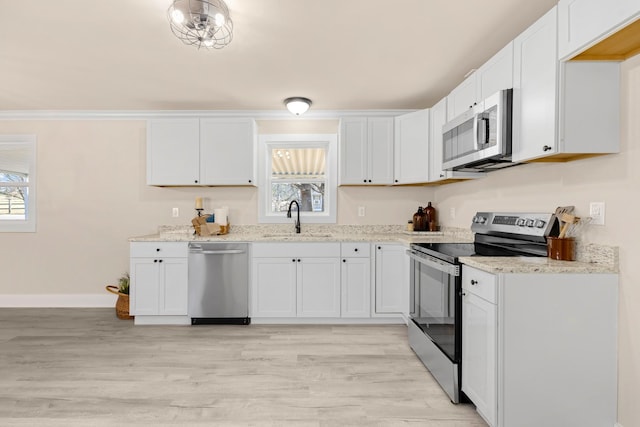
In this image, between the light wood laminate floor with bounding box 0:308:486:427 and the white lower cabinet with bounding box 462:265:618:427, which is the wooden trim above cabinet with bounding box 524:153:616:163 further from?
the light wood laminate floor with bounding box 0:308:486:427

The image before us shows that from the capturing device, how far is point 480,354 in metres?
1.86

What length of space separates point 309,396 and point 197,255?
1.87 meters

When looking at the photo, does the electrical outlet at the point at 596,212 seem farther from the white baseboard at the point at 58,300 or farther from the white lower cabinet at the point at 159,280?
the white baseboard at the point at 58,300

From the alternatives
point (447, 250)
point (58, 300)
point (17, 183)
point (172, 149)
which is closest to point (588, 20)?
point (447, 250)

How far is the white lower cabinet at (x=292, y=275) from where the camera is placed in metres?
3.49

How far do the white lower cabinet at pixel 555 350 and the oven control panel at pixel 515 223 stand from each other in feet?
1.66

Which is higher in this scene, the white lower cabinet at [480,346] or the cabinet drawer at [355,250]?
the cabinet drawer at [355,250]

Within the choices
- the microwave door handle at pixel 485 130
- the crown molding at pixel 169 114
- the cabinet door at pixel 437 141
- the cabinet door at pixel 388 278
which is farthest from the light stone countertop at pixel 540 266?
the crown molding at pixel 169 114

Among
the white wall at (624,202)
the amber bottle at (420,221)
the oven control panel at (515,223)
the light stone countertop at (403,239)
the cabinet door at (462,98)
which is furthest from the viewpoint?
the amber bottle at (420,221)

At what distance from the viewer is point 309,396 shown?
85.7 inches

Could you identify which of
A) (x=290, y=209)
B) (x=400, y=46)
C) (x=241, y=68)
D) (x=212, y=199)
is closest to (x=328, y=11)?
(x=400, y=46)

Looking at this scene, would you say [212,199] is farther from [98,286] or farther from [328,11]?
[328,11]

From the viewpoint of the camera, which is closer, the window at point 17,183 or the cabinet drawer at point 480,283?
the cabinet drawer at point 480,283

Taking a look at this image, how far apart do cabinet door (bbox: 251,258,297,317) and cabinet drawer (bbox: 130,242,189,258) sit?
74cm
